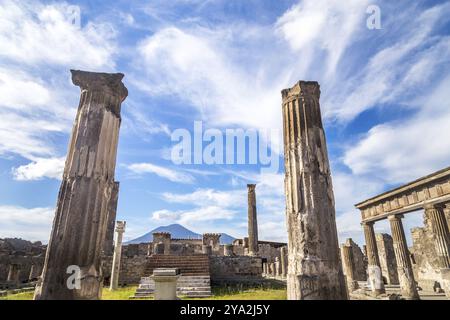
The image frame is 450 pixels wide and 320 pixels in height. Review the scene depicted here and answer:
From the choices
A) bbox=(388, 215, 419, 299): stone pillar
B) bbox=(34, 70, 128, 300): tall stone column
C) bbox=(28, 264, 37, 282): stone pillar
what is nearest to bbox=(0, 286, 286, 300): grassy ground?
bbox=(388, 215, 419, 299): stone pillar

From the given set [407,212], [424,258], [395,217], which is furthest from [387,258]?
[407,212]

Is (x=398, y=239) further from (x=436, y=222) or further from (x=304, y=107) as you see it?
(x=304, y=107)

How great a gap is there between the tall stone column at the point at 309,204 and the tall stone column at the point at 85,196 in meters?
3.11

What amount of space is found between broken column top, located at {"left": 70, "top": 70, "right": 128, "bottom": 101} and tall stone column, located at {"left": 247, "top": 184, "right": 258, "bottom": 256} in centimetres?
1991

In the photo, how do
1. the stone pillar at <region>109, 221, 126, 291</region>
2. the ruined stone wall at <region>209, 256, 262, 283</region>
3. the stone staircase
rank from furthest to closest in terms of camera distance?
the ruined stone wall at <region>209, 256, 262, 283</region> < the stone pillar at <region>109, 221, 126, 291</region> < the stone staircase

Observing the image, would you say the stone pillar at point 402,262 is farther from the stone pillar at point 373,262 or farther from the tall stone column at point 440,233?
the tall stone column at point 440,233

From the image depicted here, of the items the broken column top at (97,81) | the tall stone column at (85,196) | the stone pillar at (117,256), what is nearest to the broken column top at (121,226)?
the stone pillar at (117,256)

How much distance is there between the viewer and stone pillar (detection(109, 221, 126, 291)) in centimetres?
1306

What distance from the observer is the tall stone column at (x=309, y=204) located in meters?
3.96

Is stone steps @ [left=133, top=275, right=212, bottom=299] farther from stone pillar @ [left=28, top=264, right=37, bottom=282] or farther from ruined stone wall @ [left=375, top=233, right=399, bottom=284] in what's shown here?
ruined stone wall @ [left=375, top=233, right=399, bottom=284]

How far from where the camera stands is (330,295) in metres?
3.88
